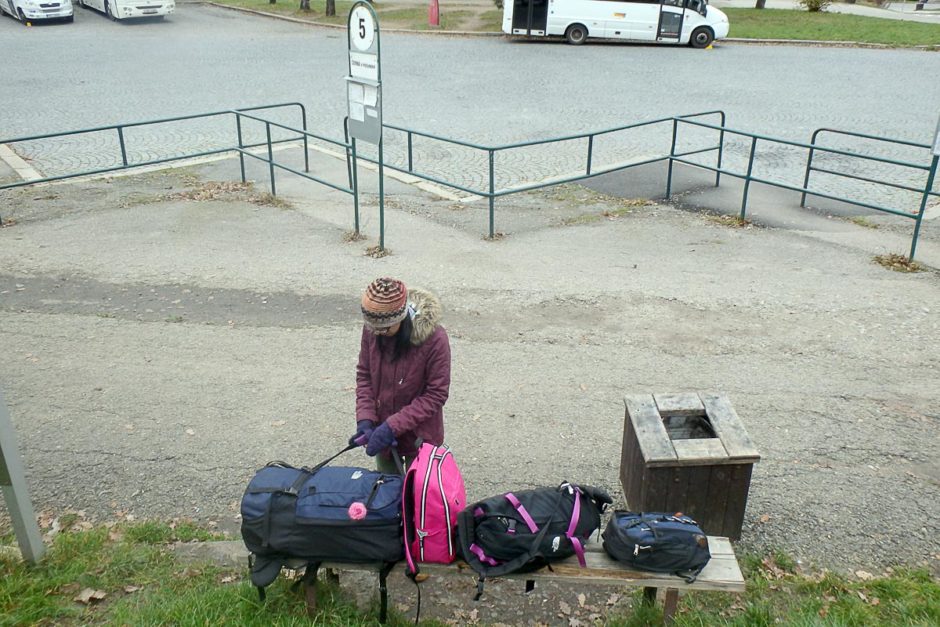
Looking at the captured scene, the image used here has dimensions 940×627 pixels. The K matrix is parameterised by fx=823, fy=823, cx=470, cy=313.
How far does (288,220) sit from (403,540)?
24.2ft

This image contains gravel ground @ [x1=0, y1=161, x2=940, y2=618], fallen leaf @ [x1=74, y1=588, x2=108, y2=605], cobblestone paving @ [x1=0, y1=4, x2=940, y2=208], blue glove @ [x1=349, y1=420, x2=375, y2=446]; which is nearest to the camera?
fallen leaf @ [x1=74, y1=588, x2=108, y2=605]

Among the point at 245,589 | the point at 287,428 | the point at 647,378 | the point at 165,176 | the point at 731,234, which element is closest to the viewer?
the point at 245,589

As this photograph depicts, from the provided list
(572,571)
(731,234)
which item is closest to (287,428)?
(572,571)

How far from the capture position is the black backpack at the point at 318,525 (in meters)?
3.57

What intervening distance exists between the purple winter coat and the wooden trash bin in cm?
115

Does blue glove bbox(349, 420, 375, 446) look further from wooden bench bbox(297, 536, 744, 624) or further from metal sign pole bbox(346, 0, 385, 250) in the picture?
metal sign pole bbox(346, 0, 385, 250)

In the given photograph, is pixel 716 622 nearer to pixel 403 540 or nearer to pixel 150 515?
pixel 403 540

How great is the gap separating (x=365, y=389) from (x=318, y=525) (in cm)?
99

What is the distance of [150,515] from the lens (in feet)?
15.9

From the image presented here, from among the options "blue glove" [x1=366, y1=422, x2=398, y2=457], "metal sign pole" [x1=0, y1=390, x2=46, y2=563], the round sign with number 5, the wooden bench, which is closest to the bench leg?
the wooden bench

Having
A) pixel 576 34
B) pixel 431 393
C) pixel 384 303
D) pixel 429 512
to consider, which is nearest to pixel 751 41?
pixel 576 34

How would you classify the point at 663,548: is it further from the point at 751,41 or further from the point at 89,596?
the point at 751,41

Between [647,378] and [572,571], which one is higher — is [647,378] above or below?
below

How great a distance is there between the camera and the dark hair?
4.13m
